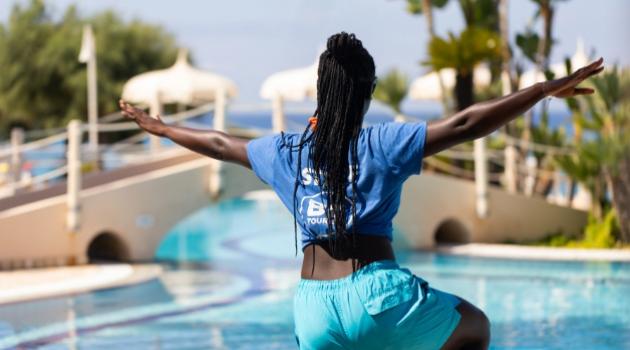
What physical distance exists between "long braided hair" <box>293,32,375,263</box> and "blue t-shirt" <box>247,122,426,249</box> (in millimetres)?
21

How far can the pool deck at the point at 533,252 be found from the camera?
46.8 feet

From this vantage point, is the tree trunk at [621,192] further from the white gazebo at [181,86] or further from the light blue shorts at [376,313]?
the light blue shorts at [376,313]

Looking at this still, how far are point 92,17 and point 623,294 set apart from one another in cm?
2740

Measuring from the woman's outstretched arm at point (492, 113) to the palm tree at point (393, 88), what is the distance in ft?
67.2

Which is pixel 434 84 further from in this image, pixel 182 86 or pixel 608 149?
pixel 608 149

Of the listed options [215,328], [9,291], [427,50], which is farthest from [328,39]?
[427,50]

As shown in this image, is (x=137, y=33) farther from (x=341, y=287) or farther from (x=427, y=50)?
(x=341, y=287)

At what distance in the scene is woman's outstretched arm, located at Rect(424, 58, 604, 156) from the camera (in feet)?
9.84

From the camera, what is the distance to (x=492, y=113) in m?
3.01

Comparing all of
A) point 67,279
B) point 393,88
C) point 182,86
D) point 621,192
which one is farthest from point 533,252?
point 182,86

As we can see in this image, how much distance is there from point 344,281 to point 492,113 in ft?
2.02

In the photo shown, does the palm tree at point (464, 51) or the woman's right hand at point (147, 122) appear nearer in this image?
the woman's right hand at point (147, 122)

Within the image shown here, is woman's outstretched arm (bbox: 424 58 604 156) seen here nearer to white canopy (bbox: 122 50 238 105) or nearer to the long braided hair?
the long braided hair

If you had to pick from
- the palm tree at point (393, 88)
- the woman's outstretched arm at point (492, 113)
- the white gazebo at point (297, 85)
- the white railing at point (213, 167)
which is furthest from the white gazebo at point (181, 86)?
the woman's outstretched arm at point (492, 113)
